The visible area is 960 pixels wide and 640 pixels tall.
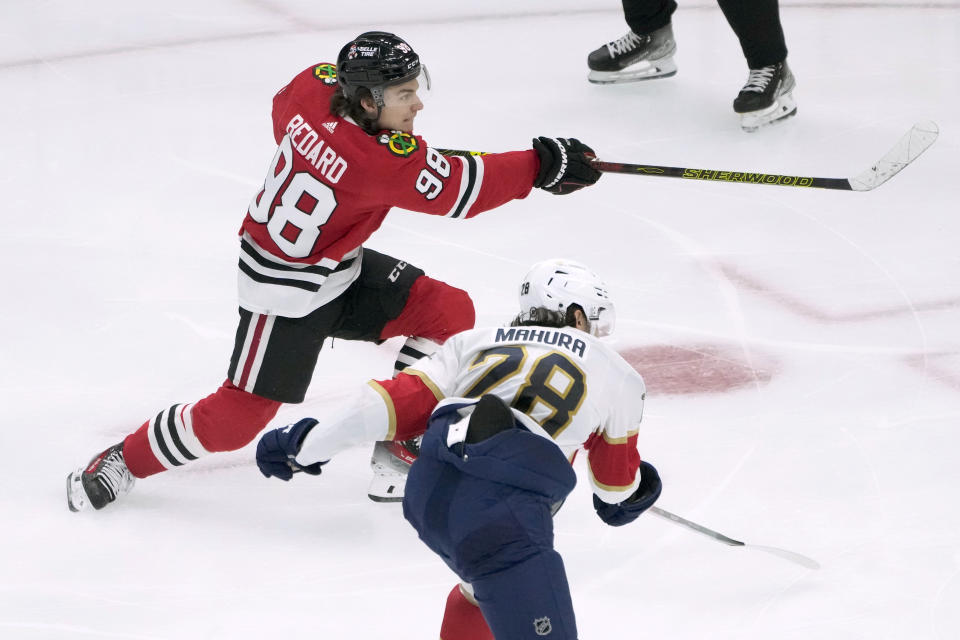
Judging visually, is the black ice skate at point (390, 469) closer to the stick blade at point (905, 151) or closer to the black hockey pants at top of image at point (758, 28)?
the stick blade at point (905, 151)

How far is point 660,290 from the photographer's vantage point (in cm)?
354

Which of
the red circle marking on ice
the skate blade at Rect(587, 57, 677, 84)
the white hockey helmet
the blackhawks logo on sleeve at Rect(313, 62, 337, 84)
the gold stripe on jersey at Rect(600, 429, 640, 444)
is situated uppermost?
the blackhawks logo on sleeve at Rect(313, 62, 337, 84)

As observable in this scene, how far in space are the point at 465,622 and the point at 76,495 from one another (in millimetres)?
1006

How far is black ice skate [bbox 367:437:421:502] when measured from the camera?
2639mm

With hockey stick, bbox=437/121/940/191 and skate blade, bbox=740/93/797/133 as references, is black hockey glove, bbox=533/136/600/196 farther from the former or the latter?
skate blade, bbox=740/93/797/133

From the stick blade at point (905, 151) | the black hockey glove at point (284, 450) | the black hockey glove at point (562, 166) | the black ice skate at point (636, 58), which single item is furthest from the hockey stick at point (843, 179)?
the black ice skate at point (636, 58)

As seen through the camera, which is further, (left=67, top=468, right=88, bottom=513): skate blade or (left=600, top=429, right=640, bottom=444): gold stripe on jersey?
(left=67, top=468, right=88, bottom=513): skate blade

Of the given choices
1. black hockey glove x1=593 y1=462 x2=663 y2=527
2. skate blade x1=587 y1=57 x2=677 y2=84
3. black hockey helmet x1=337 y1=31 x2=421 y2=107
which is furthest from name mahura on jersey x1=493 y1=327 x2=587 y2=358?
skate blade x1=587 y1=57 x2=677 y2=84

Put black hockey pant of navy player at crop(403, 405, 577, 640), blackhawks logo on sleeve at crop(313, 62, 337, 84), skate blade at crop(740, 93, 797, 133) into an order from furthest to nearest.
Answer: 1. skate blade at crop(740, 93, 797, 133)
2. blackhawks logo on sleeve at crop(313, 62, 337, 84)
3. black hockey pant of navy player at crop(403, 405, 577, 640)

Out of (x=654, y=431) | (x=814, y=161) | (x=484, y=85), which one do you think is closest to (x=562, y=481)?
(x=654, y=431)

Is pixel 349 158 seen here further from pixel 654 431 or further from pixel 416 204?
pixel 654 431

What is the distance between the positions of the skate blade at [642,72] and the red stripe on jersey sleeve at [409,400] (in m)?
3.03

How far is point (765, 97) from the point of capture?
14.1ft

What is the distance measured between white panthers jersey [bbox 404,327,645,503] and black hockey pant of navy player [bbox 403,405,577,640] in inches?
2.5
